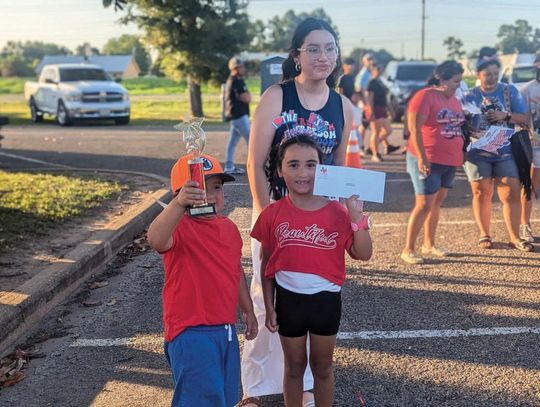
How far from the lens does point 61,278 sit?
18.1 feet

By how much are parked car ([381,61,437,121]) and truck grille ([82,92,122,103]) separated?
924 centimetres

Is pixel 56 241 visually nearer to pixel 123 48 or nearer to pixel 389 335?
pixel 389 335

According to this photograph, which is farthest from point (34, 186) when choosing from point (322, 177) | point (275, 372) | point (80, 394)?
point (322, 177)

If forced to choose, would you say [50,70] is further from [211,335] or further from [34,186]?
[211,335]

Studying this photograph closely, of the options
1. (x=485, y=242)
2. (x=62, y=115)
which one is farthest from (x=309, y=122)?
(x=62, y=115)

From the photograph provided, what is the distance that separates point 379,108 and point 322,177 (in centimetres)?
1142

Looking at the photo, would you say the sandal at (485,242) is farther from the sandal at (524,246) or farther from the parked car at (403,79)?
the parked car at (403,79)

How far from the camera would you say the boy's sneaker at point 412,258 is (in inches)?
250

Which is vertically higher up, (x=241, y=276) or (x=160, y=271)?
(x=241, y=276)

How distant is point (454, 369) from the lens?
13.2 ft

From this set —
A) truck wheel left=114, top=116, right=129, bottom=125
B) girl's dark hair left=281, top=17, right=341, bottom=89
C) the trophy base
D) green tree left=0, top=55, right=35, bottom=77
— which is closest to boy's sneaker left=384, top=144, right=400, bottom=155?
girl's dark hair left=281, top=17, right=341, bottom=89

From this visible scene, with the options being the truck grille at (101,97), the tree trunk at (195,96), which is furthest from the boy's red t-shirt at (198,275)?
the tree trunk at (195,96)

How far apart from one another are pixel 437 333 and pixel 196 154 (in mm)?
2595

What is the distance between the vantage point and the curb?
4.66 m
